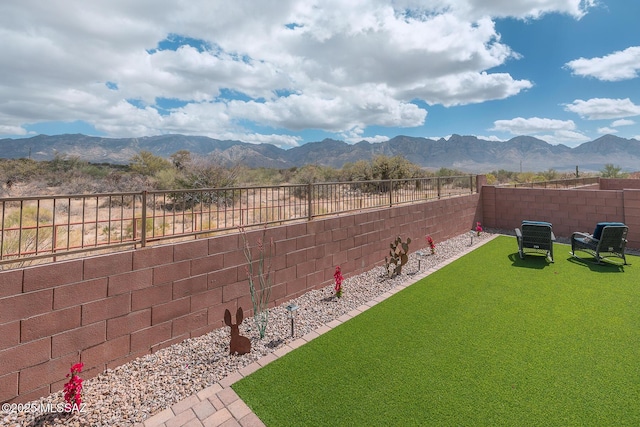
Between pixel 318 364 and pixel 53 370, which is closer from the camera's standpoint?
pixel 53 370

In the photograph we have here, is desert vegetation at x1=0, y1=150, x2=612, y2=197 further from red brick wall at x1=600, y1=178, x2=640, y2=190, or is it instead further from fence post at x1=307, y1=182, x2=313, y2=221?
red brick wall at x1=600, y1=178, x2=640, y2=190

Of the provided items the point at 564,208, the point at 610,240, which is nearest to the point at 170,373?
the point at 610,240

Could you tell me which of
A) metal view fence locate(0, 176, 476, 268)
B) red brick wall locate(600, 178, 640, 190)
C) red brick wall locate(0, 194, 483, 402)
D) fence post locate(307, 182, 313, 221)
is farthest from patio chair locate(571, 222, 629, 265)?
red brick wall locate(600, 178, 640, 190)

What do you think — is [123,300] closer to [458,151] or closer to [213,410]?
[213,410]

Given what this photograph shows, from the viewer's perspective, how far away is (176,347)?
3.50 m

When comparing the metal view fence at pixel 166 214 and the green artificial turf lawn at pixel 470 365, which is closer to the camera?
the green artificial turf lawn at pixel 470 365

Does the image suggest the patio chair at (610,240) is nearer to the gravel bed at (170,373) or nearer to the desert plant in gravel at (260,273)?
the gravel bed at (170,373)

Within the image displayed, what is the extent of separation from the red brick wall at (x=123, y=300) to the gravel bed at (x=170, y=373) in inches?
5.8

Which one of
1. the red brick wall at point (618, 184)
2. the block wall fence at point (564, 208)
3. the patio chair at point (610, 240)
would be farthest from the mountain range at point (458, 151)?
the patio chair at point (610, 240)

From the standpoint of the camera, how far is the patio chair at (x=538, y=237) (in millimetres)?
6488

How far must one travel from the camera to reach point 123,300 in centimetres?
310

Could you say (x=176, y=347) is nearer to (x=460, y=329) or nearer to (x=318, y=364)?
(x=318, y=364)

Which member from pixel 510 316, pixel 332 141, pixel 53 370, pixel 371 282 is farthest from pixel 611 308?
pixel 332 141

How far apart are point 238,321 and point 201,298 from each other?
66 cm
